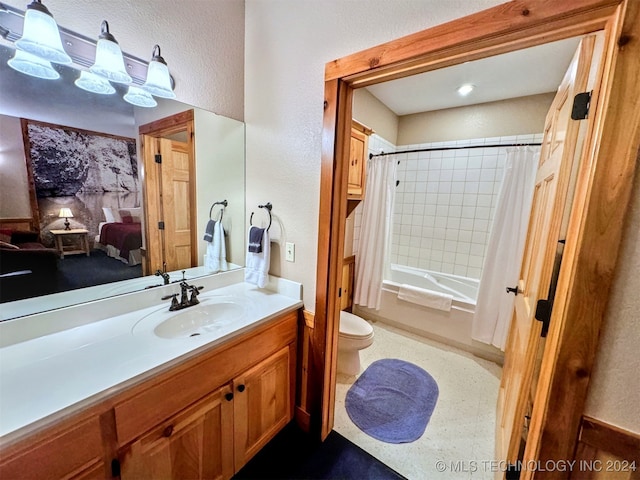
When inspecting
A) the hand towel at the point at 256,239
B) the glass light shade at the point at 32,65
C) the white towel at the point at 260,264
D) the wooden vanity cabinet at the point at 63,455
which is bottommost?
the wooden vanity cabinet at the point at 63,455

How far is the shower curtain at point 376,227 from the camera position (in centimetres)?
287

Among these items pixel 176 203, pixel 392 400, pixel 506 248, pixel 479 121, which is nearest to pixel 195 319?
pixel 176 203

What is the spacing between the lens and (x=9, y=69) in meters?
0.93

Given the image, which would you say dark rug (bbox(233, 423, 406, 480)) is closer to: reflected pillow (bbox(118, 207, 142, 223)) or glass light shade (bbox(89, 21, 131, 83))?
reflected pillow (bbox(118, 207, 142, 223))

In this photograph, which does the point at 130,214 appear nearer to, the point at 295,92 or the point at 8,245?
the point at 8,245

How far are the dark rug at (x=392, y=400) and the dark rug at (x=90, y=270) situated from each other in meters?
1.61

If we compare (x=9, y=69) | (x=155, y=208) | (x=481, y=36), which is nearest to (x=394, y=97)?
(x=481, y=36)

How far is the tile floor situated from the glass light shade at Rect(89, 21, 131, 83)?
2183 millimetres

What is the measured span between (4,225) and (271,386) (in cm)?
130

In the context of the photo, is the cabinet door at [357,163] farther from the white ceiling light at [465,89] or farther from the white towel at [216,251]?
the white towel at [216,251]

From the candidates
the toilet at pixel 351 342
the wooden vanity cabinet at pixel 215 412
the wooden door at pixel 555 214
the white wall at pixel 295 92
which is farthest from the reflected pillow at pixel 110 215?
the wooden door at pixel 555 214

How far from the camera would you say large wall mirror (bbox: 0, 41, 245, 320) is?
3.18ft

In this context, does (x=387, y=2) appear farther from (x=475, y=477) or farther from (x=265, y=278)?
(x=475, y=477)

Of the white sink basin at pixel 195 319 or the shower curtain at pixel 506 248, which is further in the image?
the shower curtain at pixel 506 248
